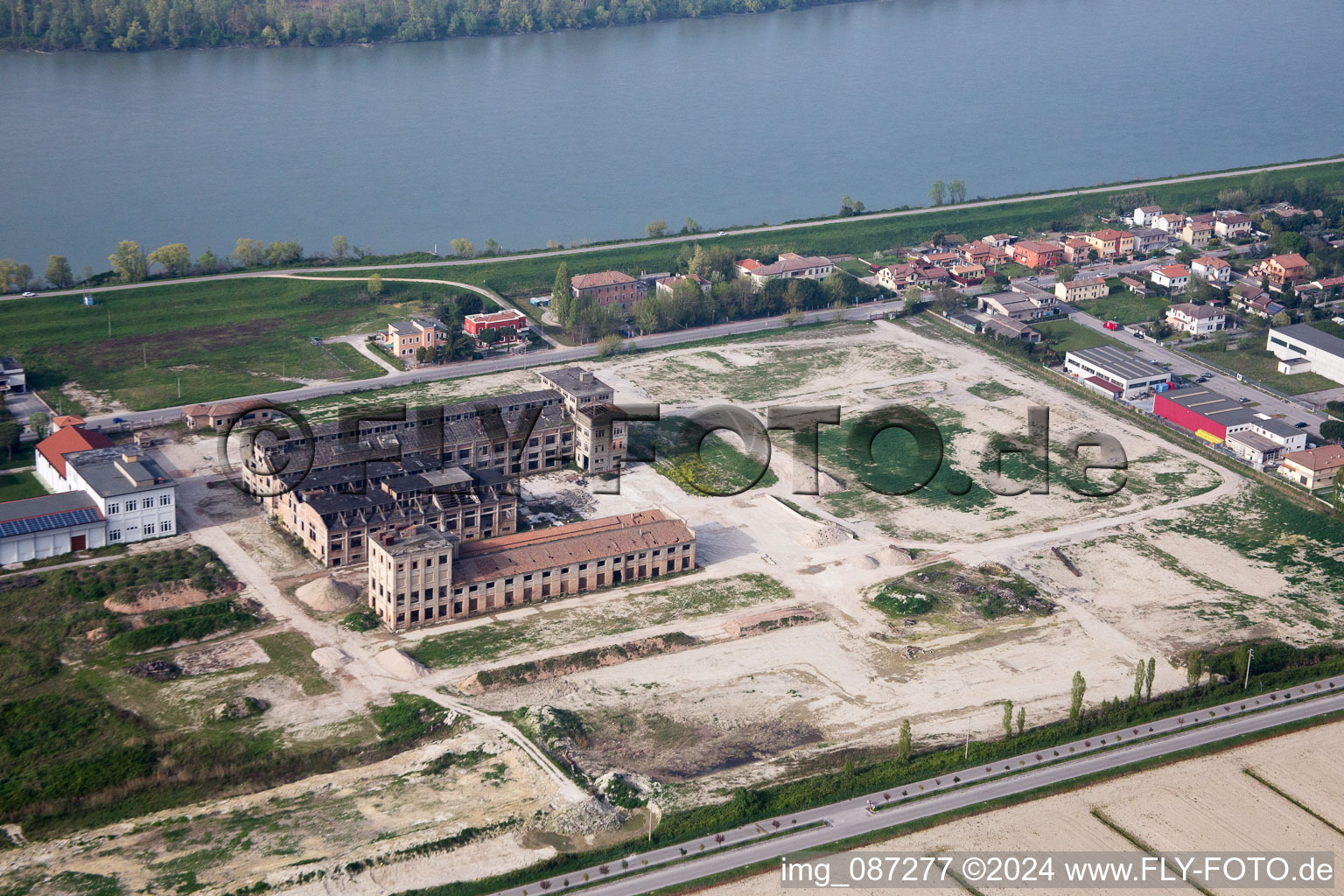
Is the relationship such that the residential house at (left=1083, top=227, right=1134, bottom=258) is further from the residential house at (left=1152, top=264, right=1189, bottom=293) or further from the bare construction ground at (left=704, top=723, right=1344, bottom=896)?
the bare construction ground at (left=704, top=723, right=1344, bottom=896)

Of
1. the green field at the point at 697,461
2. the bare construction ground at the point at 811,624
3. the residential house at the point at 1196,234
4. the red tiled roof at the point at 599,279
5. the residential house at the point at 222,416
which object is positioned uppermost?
the residential house at the point at 1196,234

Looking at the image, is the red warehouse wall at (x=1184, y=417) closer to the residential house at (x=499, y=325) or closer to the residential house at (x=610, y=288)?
the residential house at (x=610, y=288)

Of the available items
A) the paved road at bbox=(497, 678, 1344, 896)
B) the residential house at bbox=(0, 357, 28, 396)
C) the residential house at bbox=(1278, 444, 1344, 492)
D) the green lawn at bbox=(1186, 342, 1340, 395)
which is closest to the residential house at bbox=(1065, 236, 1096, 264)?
the green lawn at bbox=(1186, 342, 1340, 395)

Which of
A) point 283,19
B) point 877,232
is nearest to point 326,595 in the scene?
point 877,232

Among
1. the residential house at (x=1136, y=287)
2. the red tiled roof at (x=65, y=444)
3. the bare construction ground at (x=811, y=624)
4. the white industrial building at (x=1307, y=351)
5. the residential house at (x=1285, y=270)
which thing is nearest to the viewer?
the bare construction ground at (x=811, y=624)

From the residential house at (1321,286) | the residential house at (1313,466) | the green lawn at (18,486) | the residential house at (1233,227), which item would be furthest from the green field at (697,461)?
the residential house at (1233,227)

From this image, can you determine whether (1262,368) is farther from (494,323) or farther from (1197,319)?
(494,323)

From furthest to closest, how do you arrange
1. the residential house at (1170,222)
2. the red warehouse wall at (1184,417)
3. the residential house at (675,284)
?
1. the residential house at (1170,222)
2. the residential house at (675,284)
3. the red warehouse wall at (1184,417)
